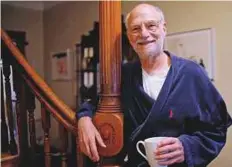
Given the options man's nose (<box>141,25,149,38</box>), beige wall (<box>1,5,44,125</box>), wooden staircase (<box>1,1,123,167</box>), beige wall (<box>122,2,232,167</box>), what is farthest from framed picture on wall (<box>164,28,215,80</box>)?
beige wall (<box>1,5,44,125</box>)

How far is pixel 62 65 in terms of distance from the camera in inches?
187

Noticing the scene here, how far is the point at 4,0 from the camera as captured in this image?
4512 mm

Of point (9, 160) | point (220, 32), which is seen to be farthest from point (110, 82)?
point (220, 32)

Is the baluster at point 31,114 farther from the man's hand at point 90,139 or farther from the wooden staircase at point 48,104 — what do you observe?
the man's hand at point 90,139

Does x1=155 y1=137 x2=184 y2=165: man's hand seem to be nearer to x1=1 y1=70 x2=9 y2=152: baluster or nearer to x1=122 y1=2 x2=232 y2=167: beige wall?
x1=1 y1=70 x2=9 y2=152: baluster

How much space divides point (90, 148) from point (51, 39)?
4.20 metres

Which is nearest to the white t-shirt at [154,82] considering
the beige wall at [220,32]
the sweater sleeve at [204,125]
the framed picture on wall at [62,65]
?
the sweater sleeve at [204,125]

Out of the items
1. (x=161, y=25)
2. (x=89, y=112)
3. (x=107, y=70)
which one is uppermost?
(x=161, y=25)

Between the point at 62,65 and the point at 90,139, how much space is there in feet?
12.4

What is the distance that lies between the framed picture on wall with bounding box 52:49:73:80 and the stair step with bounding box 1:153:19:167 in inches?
118

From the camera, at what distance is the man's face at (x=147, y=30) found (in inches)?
40.9

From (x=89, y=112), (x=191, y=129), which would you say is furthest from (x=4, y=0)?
(x=191, y=129)

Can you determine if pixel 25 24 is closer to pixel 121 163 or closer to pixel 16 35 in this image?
pixel 16 35

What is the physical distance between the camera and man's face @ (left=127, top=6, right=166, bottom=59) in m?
1.04
